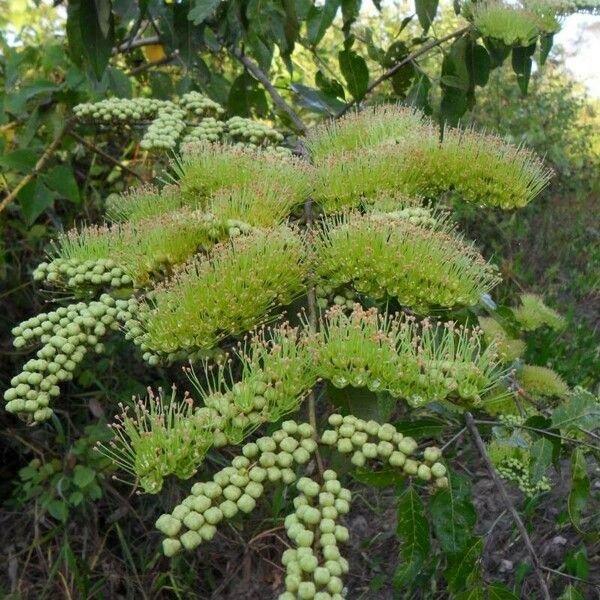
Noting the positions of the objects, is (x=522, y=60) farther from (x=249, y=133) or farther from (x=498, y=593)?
(x=498, y=593)

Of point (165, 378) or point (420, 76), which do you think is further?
point (165, 378)

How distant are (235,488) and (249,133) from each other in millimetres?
725

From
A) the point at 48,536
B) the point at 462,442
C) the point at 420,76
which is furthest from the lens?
the point at 462,442

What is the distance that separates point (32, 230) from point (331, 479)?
1.53 metres

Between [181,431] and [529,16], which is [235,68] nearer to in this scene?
[529,16]

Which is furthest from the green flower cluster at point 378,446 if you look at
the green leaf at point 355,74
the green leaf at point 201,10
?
the green leaf at point 355,74

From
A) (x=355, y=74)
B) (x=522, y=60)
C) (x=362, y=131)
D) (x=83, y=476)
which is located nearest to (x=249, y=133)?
(x=362, y=131)

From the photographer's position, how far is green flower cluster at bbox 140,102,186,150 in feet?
3.43

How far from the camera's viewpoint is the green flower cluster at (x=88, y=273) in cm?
84

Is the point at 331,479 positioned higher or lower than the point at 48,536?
higher

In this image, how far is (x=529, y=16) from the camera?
1176 mm

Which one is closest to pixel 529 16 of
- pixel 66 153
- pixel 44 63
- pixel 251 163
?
pixel 251 163

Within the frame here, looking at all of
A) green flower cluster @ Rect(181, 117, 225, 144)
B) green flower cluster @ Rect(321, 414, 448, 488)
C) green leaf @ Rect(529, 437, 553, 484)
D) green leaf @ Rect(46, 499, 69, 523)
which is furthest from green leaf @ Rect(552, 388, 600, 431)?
green leaf @ Rect(46, 499, 69, 523)

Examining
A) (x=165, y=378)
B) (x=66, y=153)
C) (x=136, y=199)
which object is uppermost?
(x=136, y=199)
